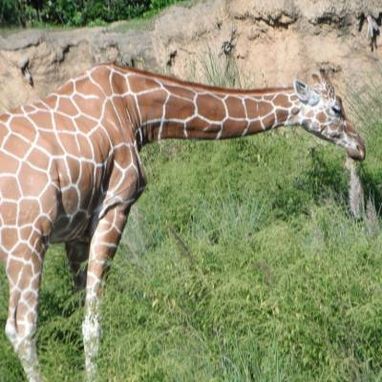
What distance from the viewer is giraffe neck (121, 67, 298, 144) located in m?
9.52

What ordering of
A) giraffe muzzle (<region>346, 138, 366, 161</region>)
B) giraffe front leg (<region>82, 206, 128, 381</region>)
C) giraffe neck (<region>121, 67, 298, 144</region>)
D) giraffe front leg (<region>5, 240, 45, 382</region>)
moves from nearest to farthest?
giraffe front leg (<region>5, 240, 45, 382</region>)
giraffe front leg (<region>82, 206, 128, 381</region>)
giraffe neck (<region>121, 67, 298, 144</region>)
giraffe muzzle (<region>346, 138, 366, 161</region>)

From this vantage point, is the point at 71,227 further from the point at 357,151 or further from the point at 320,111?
the point at 357,151

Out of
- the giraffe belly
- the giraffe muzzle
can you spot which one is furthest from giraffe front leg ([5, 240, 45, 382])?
the giraffe muzzle

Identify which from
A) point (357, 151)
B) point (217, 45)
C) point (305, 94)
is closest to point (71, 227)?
point (305, 94)

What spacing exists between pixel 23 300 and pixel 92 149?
0.96 meters

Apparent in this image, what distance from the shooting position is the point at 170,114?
9.62 meters

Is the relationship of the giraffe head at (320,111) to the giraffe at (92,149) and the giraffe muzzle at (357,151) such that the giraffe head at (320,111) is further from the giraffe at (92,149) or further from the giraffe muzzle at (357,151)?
the giraffe muzzle at (357,151)

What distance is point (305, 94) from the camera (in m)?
10.1

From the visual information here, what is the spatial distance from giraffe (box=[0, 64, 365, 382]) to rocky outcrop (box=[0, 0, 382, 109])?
375 cm

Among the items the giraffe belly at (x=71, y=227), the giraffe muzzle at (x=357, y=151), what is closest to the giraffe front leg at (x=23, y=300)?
the giraffe belly at (x=71, y=227)

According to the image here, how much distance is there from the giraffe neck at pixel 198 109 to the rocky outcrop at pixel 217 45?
3.76m

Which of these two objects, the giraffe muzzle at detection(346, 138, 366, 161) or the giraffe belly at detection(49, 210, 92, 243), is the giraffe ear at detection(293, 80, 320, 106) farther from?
the giraffe belly at detection(49, 210, 92, 243)

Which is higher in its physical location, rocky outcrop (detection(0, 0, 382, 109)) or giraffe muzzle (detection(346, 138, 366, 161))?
giraffe muzzle (detection(346, 138, 366, 161))

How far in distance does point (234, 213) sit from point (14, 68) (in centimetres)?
434
